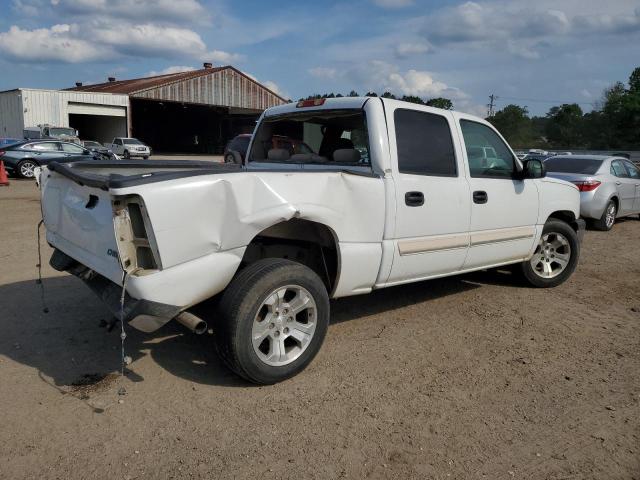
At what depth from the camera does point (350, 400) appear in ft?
11.3

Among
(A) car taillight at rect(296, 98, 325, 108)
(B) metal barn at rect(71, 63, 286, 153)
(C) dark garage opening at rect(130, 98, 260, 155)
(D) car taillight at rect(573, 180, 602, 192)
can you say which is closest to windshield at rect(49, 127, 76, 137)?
(B) metal barn at rect(71, 63, 286, 153)

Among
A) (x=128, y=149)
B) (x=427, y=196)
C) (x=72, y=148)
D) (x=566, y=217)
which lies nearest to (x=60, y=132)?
(x=128, y=149)

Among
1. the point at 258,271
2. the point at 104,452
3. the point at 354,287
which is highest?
the point at 258,271

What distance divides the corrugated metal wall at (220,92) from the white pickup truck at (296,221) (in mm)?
36586

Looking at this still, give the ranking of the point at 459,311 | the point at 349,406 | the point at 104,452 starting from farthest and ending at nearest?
1. the point at 459,311
2. the point at 349,406
3. the point at 104,452

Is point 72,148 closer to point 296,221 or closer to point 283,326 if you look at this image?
point 296,221

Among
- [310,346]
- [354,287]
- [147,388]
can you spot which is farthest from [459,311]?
[147,388]

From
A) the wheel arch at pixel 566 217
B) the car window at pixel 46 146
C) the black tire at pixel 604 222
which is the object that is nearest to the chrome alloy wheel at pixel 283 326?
the wheel arch at pixel 566 217

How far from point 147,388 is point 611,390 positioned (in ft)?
10.5

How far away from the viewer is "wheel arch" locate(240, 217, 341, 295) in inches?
157

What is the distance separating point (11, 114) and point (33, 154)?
18.2m

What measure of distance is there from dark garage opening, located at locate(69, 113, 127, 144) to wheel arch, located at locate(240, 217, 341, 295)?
38.5 meters

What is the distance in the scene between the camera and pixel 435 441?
3.02m

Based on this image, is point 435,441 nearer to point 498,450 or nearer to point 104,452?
point 498,450
